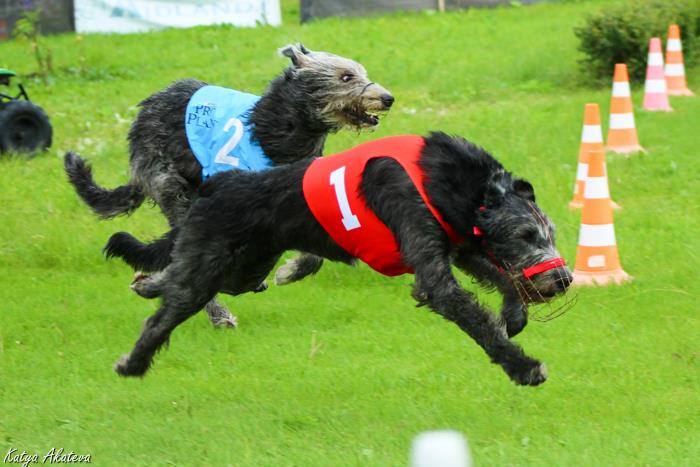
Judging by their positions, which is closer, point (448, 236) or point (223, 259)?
point (448, 236)

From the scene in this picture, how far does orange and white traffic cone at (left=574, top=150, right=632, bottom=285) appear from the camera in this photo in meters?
7.53

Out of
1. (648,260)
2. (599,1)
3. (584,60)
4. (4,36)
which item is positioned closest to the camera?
(648,260)

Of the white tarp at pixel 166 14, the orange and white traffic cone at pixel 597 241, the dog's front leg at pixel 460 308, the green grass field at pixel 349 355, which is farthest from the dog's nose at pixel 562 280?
the white tarp at pixel 166 14

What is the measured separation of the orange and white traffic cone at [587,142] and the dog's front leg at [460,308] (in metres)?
3.80

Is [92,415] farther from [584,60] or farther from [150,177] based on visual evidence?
[584,60]

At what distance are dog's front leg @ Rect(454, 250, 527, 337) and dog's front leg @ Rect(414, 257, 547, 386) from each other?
0.80ft

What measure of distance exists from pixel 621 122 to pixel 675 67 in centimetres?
373

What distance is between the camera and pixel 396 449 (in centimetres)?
493

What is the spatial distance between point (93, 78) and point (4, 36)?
5046mm

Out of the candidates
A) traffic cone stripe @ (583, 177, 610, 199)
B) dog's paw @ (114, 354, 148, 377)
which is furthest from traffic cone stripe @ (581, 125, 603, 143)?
dog's paw @ (114, 354, 148, 377)

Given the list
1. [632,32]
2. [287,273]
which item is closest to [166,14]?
[632,32]

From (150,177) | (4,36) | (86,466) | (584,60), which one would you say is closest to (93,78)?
(4,36)

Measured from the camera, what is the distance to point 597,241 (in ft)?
24.8

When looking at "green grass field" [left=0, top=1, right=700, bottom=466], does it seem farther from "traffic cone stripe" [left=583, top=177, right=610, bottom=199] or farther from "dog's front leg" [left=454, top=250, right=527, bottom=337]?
"traffic cone stripe" [left=583, top=177, right=610, bottom=199]
